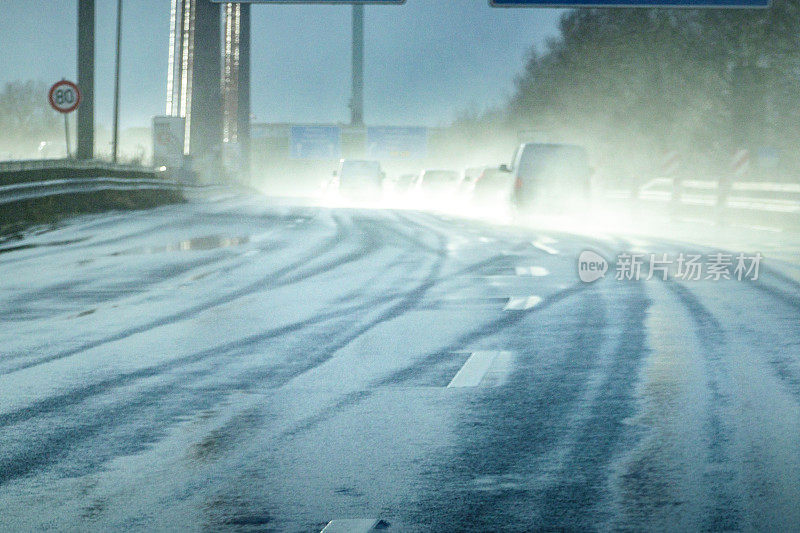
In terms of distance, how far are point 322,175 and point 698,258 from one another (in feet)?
423

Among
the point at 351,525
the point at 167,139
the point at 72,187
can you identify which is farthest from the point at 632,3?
the point at 167,139

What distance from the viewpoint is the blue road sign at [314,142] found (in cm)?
11325

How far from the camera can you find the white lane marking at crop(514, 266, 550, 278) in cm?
1703

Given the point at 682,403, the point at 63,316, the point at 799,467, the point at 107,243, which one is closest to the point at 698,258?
the point at 107,243

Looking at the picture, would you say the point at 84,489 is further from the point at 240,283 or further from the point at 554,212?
the point at 554,212

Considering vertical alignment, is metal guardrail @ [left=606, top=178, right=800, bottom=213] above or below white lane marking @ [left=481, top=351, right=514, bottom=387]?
above

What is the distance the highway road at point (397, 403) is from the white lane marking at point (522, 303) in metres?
0.05

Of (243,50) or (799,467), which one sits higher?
(243,50)

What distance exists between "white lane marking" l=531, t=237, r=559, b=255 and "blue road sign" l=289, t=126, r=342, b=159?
89.1 m

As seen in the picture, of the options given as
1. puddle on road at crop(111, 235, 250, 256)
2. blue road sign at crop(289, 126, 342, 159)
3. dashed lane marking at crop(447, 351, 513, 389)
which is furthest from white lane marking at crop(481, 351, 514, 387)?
blue road sign at crop(289, 126, 342, 159)

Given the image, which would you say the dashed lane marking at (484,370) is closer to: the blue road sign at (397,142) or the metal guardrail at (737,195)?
the metal guardrail at (737,195)

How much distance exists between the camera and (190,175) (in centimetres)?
5431

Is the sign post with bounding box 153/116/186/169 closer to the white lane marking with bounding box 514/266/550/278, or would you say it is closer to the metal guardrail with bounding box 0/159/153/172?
the metal guardrail with bounding box 0/159/153/172

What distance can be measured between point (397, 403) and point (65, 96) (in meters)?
27.0
